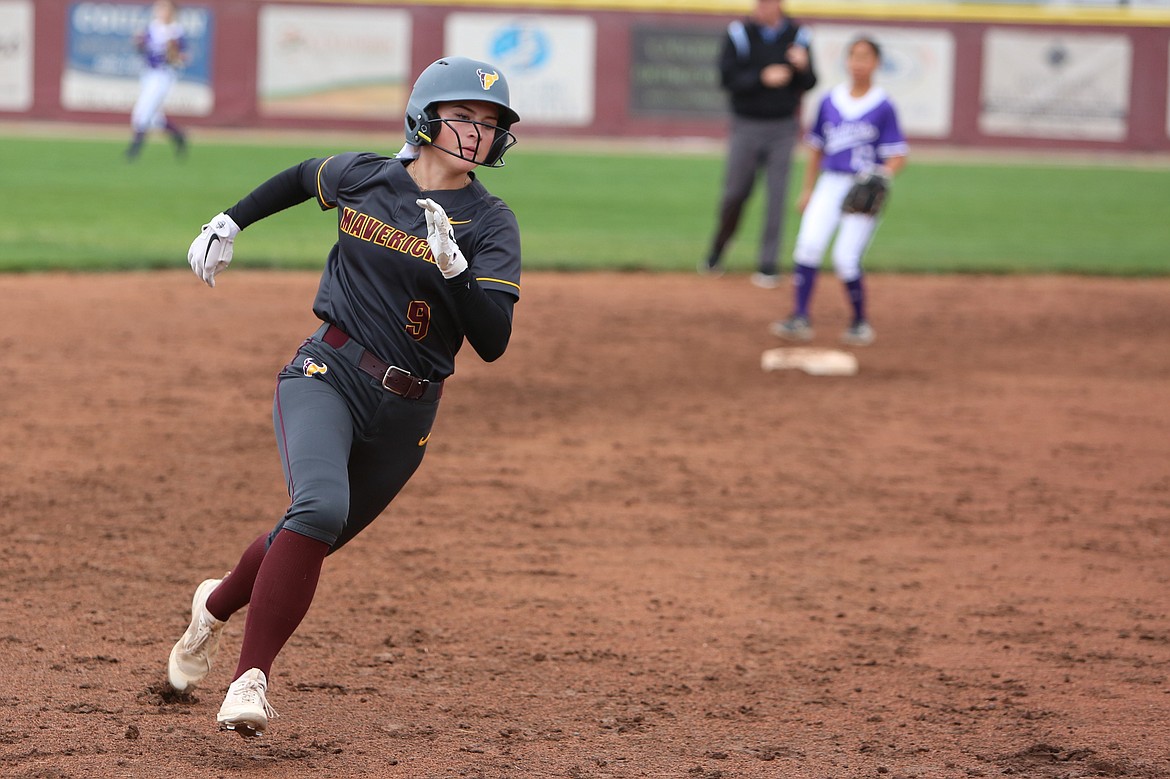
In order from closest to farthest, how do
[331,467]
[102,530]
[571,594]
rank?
[331,467] → [571,594] → [102,530]

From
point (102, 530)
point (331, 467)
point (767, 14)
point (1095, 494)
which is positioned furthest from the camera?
point (767, 14)

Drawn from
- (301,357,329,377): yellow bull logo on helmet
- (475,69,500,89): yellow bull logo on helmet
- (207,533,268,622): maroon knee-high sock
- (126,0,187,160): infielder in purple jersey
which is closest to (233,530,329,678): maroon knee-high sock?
(207,533,268,622): maroon knee-high sock

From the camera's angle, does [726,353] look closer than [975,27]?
Yes

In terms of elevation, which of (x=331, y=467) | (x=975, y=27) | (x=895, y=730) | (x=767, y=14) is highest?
(x=975, y=27)

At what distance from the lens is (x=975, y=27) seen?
24984mm

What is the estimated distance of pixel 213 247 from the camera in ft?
13.5

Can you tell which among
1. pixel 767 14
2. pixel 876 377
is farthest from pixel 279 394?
pixel 767 14

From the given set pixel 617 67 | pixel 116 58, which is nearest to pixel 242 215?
pixel 617 67

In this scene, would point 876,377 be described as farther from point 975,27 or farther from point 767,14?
point 975,27

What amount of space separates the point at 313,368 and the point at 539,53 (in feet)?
72.1

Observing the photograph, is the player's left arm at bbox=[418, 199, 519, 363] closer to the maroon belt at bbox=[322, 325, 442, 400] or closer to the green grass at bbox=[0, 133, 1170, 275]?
the maroon belt at bbox=[322, 325, 442, 400]

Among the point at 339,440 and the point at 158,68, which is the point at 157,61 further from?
the point at 339,440

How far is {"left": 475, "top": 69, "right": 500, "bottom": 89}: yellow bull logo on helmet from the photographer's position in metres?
3.90

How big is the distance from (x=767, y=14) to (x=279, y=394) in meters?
9.65
